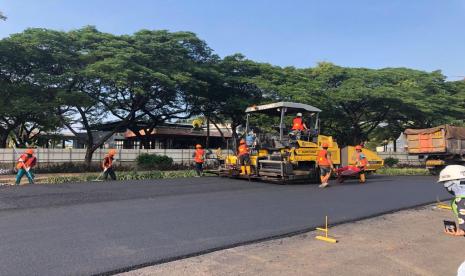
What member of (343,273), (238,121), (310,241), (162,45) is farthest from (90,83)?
(343,273)

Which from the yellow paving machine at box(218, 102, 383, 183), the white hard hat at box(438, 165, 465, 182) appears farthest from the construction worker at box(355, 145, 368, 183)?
the white hard hat at box(438, 165, 465, 182)

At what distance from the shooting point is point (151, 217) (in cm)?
885

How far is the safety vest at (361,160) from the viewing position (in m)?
17.2

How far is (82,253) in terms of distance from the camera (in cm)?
622

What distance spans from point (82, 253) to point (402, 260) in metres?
4.23

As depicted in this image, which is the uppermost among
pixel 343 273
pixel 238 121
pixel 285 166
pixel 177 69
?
pixel 177 69

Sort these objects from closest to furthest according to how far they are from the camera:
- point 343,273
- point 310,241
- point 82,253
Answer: point 343,273 → point 82,253 → point 310,241

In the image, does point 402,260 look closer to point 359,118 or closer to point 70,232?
point 70,232

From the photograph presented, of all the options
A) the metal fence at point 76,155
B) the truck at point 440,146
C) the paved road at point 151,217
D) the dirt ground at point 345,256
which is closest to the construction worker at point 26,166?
the paved road at point 151,217

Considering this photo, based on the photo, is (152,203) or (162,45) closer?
(152,203)

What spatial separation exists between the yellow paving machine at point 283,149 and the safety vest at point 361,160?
2.48ft

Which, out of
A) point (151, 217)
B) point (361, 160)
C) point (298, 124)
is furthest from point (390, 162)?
point (151, 217)

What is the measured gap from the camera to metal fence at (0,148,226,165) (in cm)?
2367

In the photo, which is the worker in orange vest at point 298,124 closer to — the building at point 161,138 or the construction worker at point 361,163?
the construction worker at point 361,163
